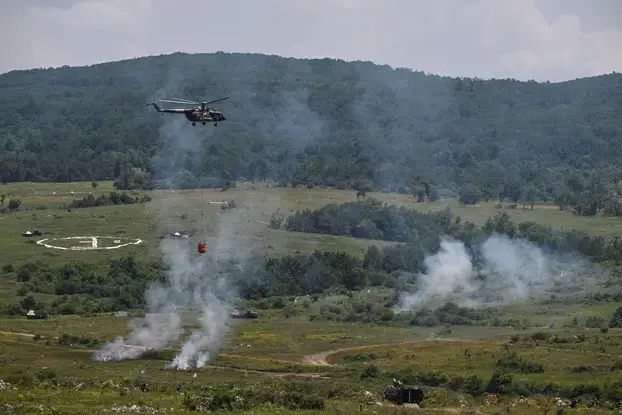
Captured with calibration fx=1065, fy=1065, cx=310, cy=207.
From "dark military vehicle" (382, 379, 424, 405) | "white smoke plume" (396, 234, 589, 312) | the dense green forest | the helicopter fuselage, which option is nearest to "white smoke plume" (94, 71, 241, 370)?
the dense green forest

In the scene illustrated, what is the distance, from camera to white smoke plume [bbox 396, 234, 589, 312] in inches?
4545

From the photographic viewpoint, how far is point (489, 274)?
12075cm

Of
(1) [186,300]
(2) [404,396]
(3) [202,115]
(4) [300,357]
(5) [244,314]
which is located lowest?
(5) [244,314]

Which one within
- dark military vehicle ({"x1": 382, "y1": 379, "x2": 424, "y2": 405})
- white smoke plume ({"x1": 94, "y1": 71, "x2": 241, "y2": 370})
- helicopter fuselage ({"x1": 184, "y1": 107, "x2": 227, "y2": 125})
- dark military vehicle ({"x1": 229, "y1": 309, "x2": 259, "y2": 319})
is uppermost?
helicopter fuselage ({"x1": 184, "y1": 107, "x2": 227, "y2": 125})

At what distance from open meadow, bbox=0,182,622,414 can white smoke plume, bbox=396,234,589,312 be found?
189 inches

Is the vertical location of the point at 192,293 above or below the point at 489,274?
below

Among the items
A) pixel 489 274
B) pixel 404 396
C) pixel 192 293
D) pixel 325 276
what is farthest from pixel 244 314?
pixel 404 396

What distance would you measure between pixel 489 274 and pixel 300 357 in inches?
1596

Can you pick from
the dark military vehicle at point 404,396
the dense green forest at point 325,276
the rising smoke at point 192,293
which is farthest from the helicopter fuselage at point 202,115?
the dense green forest at point 325,276

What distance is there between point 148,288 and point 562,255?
2076 inches

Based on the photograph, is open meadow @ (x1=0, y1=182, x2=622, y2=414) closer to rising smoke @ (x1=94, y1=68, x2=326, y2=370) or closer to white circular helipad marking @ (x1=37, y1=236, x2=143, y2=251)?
white circular helipad marking @ (x1=37, y1=236, x2=143, y2=251)

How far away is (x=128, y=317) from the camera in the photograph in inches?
4299

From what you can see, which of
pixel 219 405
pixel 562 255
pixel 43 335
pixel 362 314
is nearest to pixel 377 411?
pixel 219 405

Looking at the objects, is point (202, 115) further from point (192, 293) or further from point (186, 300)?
point (192, 293)
